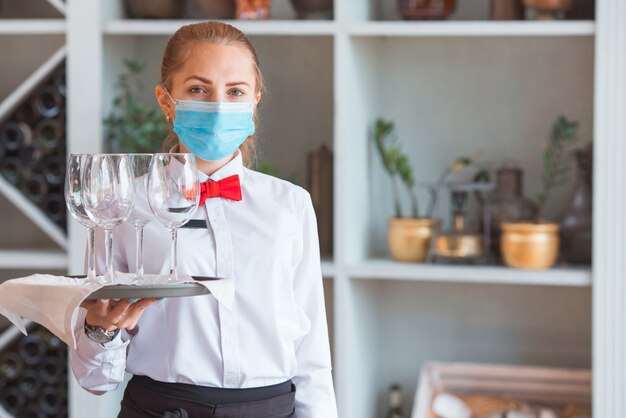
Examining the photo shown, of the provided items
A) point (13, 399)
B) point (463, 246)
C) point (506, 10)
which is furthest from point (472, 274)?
point (13, 399)

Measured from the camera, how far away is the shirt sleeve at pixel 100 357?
58.2 inches

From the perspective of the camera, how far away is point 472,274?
8.62 ft

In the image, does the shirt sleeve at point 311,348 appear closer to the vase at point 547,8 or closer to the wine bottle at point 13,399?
the vase at point 547,8

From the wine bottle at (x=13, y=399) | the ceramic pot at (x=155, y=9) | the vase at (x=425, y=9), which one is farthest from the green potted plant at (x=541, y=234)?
the wine bottle at (x=13, y=399)

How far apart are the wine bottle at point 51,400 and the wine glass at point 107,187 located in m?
1.62

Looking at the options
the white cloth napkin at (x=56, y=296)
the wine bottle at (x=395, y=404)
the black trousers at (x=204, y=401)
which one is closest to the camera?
the white cloth napkin at (x=56, y=296)

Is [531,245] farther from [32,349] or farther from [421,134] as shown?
[32,349]

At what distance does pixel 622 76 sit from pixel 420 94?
716 millimetres

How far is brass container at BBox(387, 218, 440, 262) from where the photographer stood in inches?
109

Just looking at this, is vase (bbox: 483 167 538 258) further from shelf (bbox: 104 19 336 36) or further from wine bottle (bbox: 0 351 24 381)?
wine bottle (bbox: 0 351 24 381)

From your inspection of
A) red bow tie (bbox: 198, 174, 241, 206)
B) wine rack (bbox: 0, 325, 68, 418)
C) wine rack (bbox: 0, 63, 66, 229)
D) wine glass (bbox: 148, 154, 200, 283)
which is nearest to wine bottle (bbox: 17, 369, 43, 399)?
wine rack (bbox: 0, 325, 68, 418)

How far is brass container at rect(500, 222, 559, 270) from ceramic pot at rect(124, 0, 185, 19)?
1182 mm

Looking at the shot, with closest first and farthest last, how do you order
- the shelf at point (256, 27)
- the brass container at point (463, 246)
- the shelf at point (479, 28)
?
the shelf at point (479, 28)
the shelf at point (256, 27)
the brass container at point (463, 246)

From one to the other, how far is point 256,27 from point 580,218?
3.50 ft
